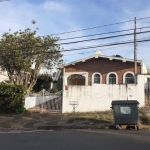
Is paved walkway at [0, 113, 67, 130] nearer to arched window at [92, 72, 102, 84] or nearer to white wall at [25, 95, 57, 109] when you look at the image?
white wall at [25, 95, 57, 109]

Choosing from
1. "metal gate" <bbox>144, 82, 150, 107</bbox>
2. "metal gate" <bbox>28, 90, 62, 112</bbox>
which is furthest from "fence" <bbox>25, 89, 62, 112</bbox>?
"metal gate" <bbox>144, 82, 150, 107</bbox>

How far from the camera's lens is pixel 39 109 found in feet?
58.5

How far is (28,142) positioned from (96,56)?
17011 mm

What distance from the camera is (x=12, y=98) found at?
1734cm

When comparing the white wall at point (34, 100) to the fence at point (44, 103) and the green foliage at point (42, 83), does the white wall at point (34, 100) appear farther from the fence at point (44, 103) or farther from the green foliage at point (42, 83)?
the green foliage at point (42, 83)

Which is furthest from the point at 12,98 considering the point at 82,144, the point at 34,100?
the point at 82,144

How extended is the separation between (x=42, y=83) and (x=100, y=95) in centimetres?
1844

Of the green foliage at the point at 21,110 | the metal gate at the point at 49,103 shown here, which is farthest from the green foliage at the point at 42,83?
the green foliage at the point at 21,110

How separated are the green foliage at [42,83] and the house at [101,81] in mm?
6539

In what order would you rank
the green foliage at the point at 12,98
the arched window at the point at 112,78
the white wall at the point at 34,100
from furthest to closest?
the arched window at the point at 112,78
the white wall at the point at 34,100
the green foliage at the point at 12,98

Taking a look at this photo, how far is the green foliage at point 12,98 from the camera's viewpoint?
17328 millimetres

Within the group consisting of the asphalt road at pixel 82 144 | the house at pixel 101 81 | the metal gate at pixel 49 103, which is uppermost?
the house at pixel 101 81

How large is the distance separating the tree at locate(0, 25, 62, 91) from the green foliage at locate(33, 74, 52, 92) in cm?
447

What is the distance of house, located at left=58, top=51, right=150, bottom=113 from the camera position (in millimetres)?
17266
